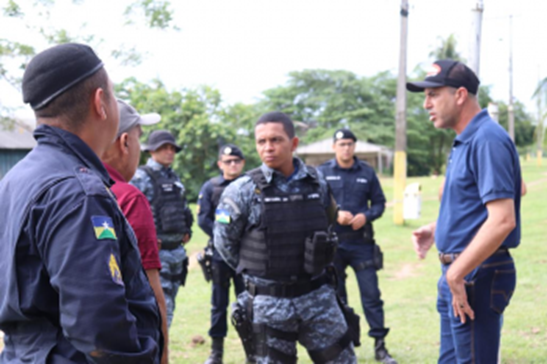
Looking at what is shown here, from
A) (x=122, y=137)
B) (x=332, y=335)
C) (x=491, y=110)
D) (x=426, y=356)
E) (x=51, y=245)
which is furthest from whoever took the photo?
(x=491, y=110)

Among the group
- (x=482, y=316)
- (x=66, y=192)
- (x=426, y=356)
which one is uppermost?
(x=66, y=192)

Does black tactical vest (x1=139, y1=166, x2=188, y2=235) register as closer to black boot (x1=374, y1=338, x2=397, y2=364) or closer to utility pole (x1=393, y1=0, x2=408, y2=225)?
black boot (x1=374, y1=338, x2=397, y2=364)

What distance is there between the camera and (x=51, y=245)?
1.67 m

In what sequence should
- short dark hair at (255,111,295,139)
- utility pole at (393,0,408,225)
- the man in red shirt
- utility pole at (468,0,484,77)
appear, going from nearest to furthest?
1. the man in red shirt
2. short dark hair at (255,111,295,139)
3. utility pole at (468,0,484,77)
4. utility pole at (393,0,408,225)

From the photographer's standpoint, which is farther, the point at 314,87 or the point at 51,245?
the point at 314,87

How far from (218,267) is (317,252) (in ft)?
9.73

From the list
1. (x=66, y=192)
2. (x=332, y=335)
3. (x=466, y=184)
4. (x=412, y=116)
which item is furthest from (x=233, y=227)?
(x=412, y=116)

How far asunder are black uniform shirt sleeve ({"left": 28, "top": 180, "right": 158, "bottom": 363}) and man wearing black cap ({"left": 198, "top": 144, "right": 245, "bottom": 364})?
4375mm

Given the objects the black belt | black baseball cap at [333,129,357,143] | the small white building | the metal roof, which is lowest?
the small white building

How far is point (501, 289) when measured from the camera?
10.5 feet

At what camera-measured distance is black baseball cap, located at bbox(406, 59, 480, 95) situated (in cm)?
347

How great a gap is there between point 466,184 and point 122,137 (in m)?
1.95

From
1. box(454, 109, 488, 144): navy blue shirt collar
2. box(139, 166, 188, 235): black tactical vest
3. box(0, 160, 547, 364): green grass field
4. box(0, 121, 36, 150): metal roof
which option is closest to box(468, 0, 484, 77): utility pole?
box(454, 109, 488, 144): navy blue shirt collar

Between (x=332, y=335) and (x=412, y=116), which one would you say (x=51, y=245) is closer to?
(x=332, y=335)
